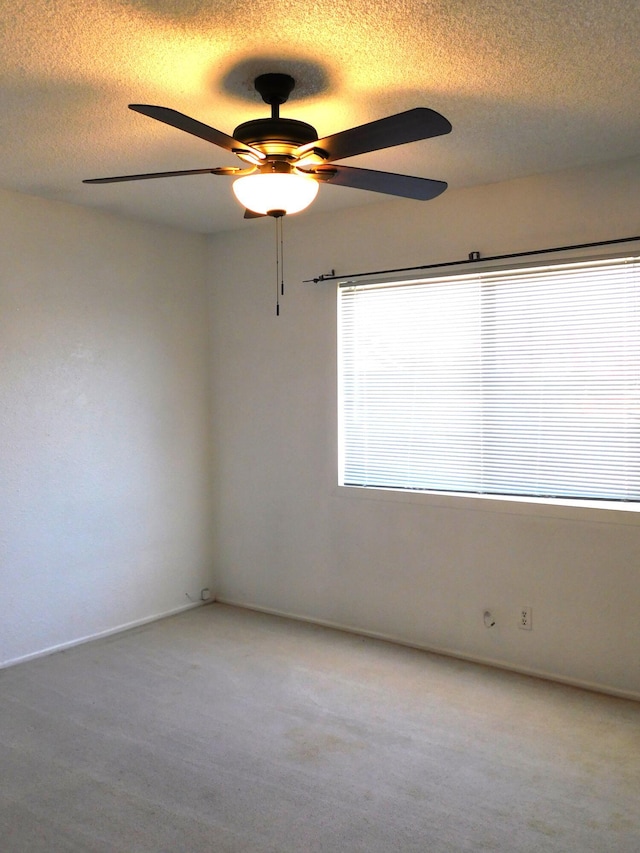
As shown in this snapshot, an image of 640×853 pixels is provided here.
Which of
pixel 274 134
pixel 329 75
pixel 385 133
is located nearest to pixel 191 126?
pixel 274 134

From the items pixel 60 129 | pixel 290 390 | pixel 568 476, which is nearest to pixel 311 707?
pixel 568 476

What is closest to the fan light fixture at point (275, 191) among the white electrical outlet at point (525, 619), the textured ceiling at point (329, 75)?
the textured ceiling at point (329, 75)

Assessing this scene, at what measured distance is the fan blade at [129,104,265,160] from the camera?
76.7 inches

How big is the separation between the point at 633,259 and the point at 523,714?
7.20ft

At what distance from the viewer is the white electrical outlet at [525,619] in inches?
150

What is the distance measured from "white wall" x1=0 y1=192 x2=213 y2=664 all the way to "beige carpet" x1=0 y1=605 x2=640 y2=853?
0.46 meters

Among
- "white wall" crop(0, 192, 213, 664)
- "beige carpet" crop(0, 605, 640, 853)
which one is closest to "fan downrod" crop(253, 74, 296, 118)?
"white wall" crop(0, 192, 213, 664)

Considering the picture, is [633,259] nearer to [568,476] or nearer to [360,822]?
[568,476]

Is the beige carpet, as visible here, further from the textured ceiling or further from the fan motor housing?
the textured ceiling

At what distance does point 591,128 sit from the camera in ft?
9.92

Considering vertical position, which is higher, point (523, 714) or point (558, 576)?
point (558, 576)

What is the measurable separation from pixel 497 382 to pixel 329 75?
1.94 metres

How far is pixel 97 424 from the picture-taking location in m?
4.43

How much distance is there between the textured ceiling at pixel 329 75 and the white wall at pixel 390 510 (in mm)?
520
